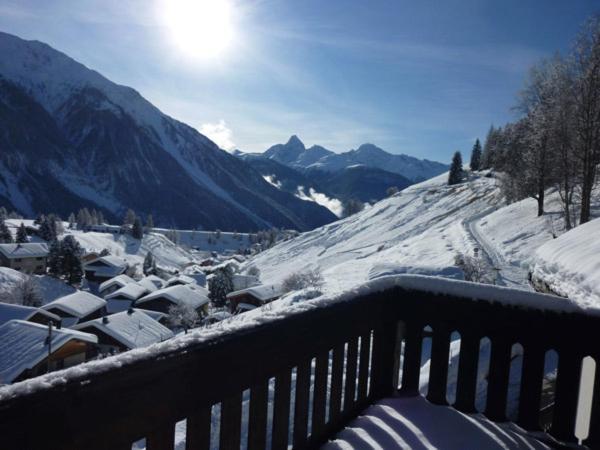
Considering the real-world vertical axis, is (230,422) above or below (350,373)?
above

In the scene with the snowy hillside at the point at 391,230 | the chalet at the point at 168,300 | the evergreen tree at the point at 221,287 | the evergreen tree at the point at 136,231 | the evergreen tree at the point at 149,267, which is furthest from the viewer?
the evergreen tree at the point at 136,231

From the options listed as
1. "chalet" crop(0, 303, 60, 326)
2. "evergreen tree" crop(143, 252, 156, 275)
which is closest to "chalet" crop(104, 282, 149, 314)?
"chalet" crop(0, 303, 60, 326)

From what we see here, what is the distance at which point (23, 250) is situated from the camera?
6128cm

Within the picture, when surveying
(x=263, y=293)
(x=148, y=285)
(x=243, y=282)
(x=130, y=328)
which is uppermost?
(x=263, y=293)

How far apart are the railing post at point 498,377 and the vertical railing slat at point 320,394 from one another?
1646 mm

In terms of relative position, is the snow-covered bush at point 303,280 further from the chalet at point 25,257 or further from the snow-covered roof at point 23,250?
the snow-covered roof at point 23,250

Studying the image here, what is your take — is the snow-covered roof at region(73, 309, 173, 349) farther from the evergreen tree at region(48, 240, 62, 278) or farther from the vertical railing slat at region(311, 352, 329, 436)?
the evergreen tree at region(48, 240, 62, 278)

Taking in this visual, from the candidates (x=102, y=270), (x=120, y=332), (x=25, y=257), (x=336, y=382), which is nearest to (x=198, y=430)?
(x=336, y=382)

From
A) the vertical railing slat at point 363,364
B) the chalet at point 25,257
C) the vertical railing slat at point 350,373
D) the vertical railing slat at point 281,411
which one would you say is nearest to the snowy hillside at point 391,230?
the vertical railing slat at point 363,364

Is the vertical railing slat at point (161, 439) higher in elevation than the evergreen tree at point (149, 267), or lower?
higher

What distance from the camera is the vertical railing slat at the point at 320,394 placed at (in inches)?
126

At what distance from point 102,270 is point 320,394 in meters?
70.9

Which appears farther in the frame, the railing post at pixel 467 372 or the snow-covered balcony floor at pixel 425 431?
the railing post at pixel 467 372

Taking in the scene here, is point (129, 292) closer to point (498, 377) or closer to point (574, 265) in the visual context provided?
point (574, 265)
